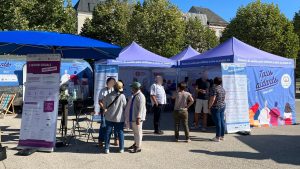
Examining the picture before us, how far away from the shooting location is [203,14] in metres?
86.2

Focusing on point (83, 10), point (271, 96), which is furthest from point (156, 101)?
point (83, 10)

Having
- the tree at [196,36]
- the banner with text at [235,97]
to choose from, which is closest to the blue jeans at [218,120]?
the banner with text at [235,97]

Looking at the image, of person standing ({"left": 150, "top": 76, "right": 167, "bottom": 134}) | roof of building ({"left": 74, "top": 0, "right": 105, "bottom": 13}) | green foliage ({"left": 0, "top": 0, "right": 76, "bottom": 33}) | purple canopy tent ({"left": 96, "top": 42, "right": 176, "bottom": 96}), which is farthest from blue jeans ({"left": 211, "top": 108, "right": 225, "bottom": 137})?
roof of building ({"left": 74, "top": 0, "right": 105, "bottom": 13})

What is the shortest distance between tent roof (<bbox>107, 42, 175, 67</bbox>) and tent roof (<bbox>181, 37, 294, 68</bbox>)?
3.03 metres

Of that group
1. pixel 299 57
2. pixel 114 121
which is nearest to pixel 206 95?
pixel 114 121

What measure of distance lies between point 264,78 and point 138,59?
550 centimetres

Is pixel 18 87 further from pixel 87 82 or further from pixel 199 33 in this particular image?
pixel 199 33

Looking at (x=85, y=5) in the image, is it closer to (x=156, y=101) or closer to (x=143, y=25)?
(x=143, y=25)

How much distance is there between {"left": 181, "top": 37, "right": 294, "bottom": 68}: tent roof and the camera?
11.7 m

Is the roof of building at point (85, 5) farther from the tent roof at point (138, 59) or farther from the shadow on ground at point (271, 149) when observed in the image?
the shadow on ground at point (271, 149)

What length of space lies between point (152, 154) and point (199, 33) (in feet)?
144

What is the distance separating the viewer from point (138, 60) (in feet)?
50.9

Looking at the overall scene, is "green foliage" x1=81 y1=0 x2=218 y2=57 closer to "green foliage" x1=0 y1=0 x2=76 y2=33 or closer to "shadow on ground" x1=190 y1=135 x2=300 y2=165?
"green foliage" x1=0 y1=0 x2=76 y2=33

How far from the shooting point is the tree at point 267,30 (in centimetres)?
3234
